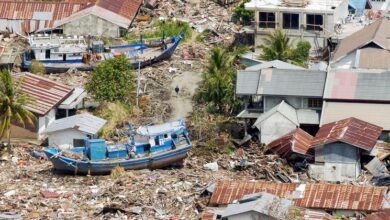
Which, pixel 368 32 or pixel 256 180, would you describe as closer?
pixel 256 180

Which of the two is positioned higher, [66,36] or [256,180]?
[66,36]

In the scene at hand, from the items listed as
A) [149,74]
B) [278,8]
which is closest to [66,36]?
[149,74]

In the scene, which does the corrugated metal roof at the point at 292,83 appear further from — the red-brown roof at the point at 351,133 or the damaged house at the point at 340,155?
the damaged house at the point at 340,155

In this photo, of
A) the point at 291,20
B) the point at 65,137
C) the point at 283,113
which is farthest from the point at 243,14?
the point at 65,137

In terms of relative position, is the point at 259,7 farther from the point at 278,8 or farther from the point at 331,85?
the point at 331,85

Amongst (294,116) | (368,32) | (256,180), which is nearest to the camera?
(256,180)

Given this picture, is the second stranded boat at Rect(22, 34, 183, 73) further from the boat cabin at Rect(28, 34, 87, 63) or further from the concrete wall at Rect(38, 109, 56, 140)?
the concrete wall at Rect(38, 109, 56, 140)

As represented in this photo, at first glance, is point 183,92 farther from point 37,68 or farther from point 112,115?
point 37,68
